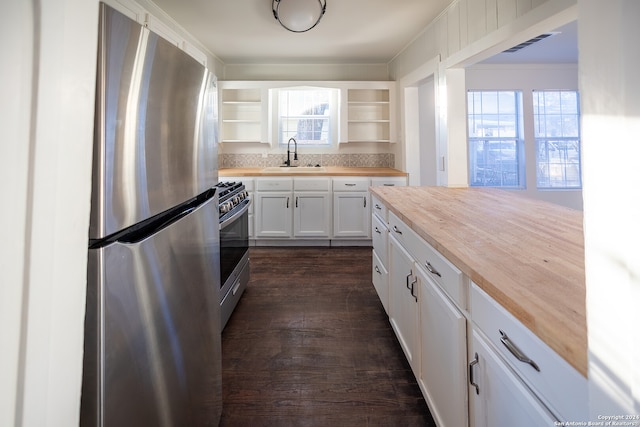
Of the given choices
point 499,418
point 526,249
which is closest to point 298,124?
point 526,249

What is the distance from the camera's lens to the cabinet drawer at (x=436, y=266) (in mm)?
1067

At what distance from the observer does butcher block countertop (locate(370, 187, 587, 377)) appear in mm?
653

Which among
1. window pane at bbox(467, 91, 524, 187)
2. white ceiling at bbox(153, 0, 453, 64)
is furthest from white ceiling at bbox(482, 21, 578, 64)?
white ceiling at bbox(153, 0, 453, 64)

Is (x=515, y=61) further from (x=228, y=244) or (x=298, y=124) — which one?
(x=228, y=244)

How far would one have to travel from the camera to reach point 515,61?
499 centimetres

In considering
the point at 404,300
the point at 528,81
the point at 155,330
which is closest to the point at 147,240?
the point at 155,330

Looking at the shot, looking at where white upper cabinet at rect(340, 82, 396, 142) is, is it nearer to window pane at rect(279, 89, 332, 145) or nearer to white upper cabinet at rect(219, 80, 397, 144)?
white upper cabinet at rect(219, 80, 397, 144)

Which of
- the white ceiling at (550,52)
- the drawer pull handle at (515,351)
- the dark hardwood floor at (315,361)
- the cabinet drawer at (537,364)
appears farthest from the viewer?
the white ceiling at (550,52)

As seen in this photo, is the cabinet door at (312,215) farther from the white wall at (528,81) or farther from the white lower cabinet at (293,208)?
the white wall at (528,81)

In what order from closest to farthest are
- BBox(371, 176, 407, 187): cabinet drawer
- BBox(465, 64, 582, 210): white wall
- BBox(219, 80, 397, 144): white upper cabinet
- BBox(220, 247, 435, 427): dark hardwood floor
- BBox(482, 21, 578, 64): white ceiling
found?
BBox(220, 247, 435, 427): dark hardwood floor → BBox(482, 21, 578, 64): white ceiling → BBox(371, 176, 407, 187): cabinet drawer → BBox(219, 80, 397, 144): white upper cabinet → BBox(465, 64, 582, 210): white wall

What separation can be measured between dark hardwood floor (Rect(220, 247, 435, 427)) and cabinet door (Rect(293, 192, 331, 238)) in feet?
3.85

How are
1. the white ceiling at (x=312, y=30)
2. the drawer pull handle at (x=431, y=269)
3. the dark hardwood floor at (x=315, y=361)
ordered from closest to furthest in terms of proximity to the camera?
the drawer pull handle at (x=431, y=269), the dark hardwood floor at (x=315, y=361), the white ceiling at (x=312, y=30)

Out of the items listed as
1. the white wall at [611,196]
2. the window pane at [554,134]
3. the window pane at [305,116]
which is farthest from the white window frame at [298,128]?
the white wall at [611,196]

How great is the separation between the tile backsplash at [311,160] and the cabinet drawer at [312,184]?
74 cm
